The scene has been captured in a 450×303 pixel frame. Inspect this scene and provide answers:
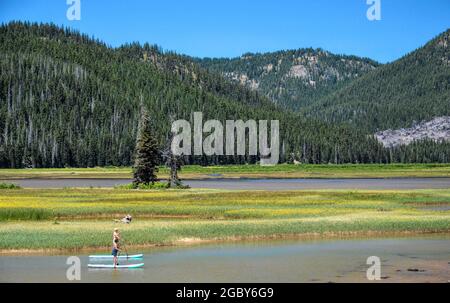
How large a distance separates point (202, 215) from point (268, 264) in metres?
22.8

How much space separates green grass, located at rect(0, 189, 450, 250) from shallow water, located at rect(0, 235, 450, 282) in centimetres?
315

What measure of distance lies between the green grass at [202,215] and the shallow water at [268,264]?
315 centimetres

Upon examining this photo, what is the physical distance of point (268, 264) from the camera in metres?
39.7

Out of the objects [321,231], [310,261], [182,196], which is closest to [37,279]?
[310,261]

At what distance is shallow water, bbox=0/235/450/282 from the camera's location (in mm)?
36062

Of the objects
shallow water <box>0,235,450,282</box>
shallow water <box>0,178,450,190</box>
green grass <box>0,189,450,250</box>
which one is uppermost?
shallow water <box>0,178,450,190</box>

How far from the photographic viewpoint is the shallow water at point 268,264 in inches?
1420
